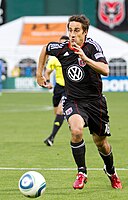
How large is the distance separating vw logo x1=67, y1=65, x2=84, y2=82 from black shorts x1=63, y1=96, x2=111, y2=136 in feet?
1.00

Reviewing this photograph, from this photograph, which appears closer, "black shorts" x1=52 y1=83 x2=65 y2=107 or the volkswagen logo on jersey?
the volkswagen logo on jersey

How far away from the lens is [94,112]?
965cm

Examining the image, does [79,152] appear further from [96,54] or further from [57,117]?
[57,117]

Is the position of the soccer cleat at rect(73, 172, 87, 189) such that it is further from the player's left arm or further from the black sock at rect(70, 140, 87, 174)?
the player's left arm

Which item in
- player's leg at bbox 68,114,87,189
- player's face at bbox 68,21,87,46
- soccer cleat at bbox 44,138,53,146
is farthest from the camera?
soccer cleat at bbox 44,138,53,146

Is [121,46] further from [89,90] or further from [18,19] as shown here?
[89,90]

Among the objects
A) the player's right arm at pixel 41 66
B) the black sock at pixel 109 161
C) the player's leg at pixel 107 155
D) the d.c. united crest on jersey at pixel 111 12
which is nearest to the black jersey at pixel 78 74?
the player's right arm at pixel 41 66

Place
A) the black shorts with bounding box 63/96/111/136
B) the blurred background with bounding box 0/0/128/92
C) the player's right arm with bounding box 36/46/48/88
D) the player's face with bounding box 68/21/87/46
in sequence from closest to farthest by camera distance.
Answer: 1. the player's face with bounding box 68/21/87/46
2. the black shorts with bounding box 63/96/111/136
3. the player's right arm with bounding box 36/46/48/88
4. the blurred background with bounding box 0/0/128/92

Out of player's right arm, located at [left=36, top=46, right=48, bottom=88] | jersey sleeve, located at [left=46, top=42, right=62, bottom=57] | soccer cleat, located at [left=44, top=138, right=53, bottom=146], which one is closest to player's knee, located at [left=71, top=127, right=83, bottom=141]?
player's right arm, located at [left=36, top=46, right=48, bottom=88]

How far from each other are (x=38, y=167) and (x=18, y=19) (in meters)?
35.0

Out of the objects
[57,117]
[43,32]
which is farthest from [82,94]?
[43,32]

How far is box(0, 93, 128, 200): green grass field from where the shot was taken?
9506 millimetres

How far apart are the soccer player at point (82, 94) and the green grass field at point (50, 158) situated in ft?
1.09

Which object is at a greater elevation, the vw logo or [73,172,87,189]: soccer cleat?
the vw logo
